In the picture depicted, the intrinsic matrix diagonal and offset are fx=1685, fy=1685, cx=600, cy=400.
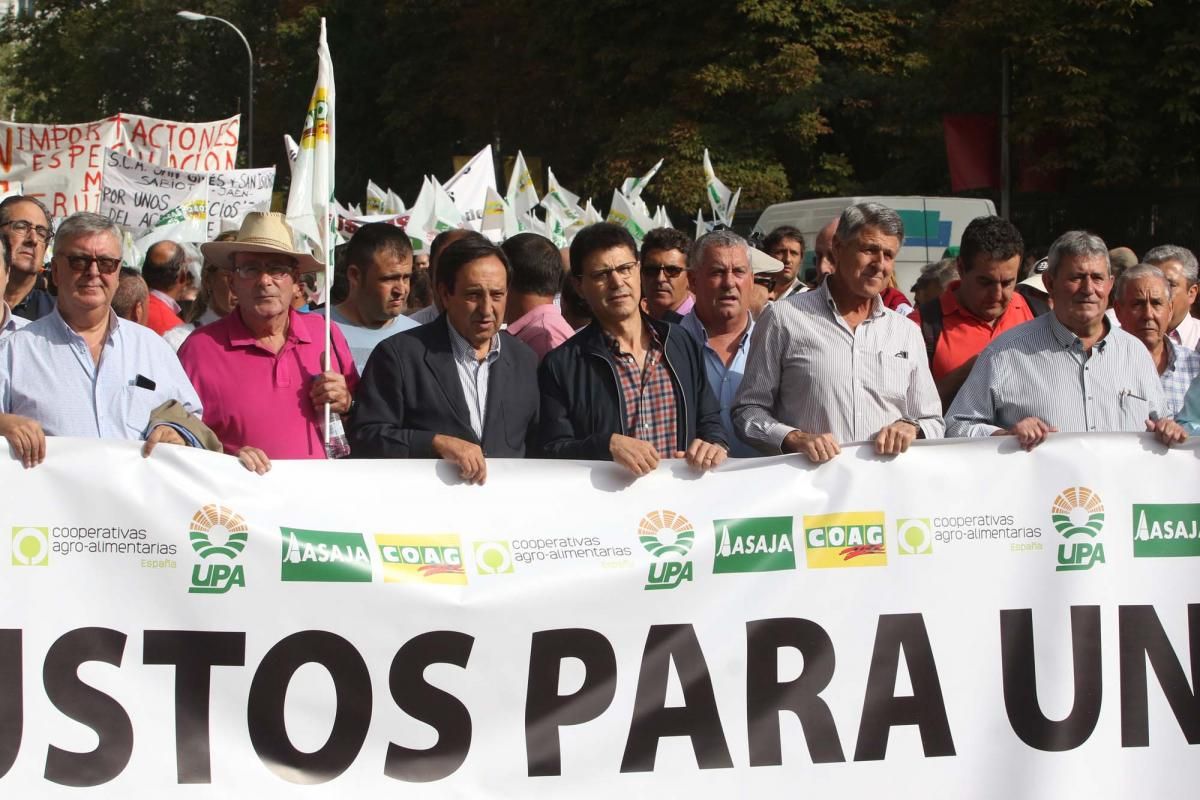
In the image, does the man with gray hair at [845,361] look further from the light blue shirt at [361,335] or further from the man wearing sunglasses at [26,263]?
the man wearing sunglasses at [26,263]

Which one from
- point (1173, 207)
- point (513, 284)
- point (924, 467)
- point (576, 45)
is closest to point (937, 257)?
point (1173, 207)

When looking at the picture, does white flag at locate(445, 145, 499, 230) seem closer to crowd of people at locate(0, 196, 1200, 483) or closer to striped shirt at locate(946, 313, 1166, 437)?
crowd of people at locate(0, 196, 1200, 483)

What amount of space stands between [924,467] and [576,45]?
3227 cm

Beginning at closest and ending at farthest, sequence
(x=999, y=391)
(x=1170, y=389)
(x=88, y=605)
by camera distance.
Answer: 1. (x=88, y=605)
2. (x=999, y=391)
3. (x=1170, y=389)

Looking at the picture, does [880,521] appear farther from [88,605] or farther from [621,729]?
[88,605]

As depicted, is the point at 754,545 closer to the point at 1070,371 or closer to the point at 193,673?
the point at 1070,371

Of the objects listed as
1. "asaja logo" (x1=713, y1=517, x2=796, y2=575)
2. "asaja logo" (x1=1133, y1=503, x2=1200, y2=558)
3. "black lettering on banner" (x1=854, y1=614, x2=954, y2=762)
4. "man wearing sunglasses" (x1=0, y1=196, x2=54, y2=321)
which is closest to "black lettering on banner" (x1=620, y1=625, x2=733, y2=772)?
"asaja logo" (x1=713, y1=517, x2=796, y2=575)

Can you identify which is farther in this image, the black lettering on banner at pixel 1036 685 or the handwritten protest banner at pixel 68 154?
the handwritten protest banner at pixel 68 154

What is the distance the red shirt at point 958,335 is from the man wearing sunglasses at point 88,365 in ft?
9.12

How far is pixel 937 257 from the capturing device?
19.2 metres

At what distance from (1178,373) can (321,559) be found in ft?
11.4

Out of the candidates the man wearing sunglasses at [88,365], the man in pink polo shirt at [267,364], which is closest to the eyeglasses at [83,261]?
the man wearing sunglasses at [88,365]

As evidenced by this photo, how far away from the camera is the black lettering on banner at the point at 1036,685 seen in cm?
514

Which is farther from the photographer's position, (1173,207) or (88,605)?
(1173,207)
